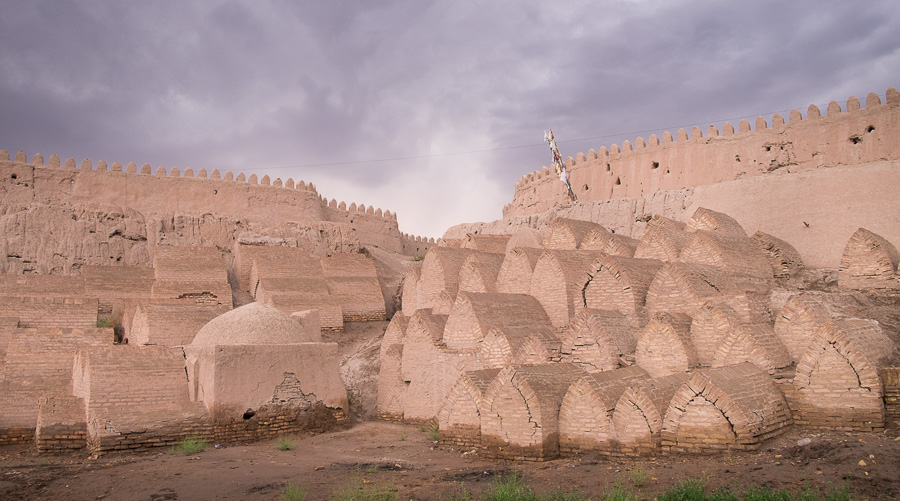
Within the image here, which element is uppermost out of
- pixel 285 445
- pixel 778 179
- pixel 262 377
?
pixel 778 179

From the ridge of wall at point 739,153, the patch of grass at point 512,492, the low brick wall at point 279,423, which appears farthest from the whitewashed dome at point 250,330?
the ridge of wall at point 739,153

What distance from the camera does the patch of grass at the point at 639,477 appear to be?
7590mm

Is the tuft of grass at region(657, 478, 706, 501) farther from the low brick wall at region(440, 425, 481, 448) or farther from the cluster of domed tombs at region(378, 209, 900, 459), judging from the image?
the low brick wall at region(440, 425, 481, 448)

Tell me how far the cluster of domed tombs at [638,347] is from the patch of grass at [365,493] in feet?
8.41

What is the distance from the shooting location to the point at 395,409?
1505 cm

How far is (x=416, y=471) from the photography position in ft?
31.1

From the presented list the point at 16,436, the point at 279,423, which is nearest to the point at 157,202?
the point at 16,436

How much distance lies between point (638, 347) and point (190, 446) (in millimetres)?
7403

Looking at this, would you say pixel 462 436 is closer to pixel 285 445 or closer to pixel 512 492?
pixel 285 445

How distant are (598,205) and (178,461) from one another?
17930 mm

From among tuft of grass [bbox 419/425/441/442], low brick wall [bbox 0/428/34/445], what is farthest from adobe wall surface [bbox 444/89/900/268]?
low brick wall [bbox 0/428/34/445]

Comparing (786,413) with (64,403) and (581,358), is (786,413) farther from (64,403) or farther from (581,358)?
(64,403)

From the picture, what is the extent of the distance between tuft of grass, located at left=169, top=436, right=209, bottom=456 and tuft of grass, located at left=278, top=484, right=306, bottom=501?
11.4ft

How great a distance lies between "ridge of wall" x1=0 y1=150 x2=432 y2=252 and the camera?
23.2 meters
